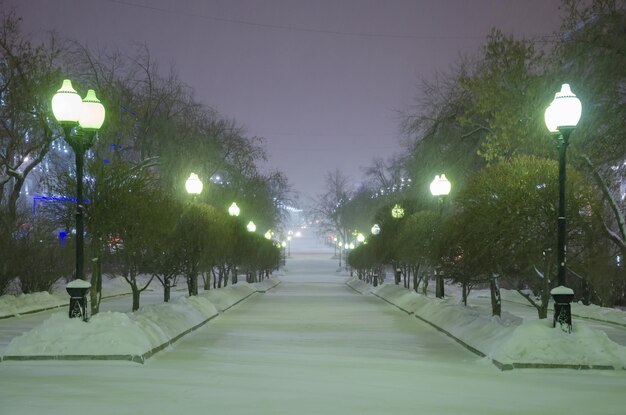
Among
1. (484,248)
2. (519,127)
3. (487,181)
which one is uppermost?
(519,127)

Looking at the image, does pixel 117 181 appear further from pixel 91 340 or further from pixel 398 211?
pixel 398 211

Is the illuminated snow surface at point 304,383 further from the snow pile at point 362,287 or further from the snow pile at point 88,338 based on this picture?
the snow pile at point 362,287

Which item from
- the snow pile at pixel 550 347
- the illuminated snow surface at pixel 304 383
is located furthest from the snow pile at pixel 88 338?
the snow pile at pixel 550 347

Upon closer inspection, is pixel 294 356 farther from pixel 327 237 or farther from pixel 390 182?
pixel 327 237

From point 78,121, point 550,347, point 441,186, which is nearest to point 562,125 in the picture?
point 550,347

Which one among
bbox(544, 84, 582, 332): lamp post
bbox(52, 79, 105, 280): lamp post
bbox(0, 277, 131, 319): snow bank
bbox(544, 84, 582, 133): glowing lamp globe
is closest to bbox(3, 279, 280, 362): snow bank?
bbox(52, 79, 105, 280): lamp post

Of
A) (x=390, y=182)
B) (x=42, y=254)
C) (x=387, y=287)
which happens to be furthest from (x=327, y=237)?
(x=42, y=254)

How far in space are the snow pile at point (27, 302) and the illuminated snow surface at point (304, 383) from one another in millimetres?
10685

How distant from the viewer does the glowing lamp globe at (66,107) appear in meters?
14.8

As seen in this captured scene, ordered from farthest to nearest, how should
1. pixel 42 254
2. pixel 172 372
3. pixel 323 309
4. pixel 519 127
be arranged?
pixel 42 254 < pixel 323 309 < pixel 519 127 < pixel 172 372

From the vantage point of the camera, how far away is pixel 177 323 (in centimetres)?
1953

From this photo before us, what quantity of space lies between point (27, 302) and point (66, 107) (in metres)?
16.3

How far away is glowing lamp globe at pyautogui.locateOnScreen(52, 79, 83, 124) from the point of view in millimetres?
14797

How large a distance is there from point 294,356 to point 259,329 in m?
6.27
